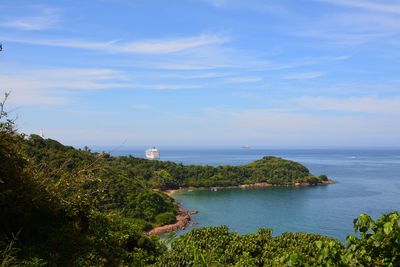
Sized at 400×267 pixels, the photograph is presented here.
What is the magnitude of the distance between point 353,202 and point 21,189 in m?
50.7

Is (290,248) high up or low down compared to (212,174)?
up

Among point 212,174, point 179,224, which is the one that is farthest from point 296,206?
point 212,174

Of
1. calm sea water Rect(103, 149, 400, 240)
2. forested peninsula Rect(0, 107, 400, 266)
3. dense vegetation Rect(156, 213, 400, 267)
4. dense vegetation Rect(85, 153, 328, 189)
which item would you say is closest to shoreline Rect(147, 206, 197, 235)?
calm sea water Rect(103, 149, 400, 240)

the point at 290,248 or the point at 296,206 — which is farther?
the point at 296,206

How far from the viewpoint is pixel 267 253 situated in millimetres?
5953

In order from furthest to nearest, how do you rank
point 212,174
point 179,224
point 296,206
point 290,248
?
point 212,174, point 296,206, point 179,224, point 290,248

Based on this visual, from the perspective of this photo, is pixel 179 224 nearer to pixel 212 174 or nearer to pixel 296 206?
pixel 296 206

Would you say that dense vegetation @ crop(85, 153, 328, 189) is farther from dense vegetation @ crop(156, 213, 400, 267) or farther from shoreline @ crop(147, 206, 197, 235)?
dense vegetation @ crop(156, 213, 400, 267)

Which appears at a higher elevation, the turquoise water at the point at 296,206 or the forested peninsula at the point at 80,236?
the forested peninsula at the point at 80,236

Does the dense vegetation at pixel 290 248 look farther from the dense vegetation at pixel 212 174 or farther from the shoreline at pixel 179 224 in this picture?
the dense vegetation at pixel 212 174

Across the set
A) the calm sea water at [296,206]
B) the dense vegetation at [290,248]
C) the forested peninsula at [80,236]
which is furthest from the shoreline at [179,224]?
the dense vegetation at [290,248]

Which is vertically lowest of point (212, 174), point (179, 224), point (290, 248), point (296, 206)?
point (179, 224)

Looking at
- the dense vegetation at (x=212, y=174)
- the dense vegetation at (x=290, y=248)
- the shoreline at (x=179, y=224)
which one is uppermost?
the dense vegetation at (x=290, y=248)

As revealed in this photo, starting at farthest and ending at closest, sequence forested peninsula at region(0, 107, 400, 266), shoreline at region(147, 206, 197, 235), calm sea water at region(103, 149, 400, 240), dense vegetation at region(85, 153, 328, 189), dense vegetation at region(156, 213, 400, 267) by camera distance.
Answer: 1. dense vegetation at region(85, 153, 328, 189)
2. calm sea water at region(103, 149, 400, 240)
3. shoreline at region(147, 206, 197, 235)
4. forested peninsula at region(0, 107, 400, 266)
5. dense vegetation at region(156, 213, 400, 267)
